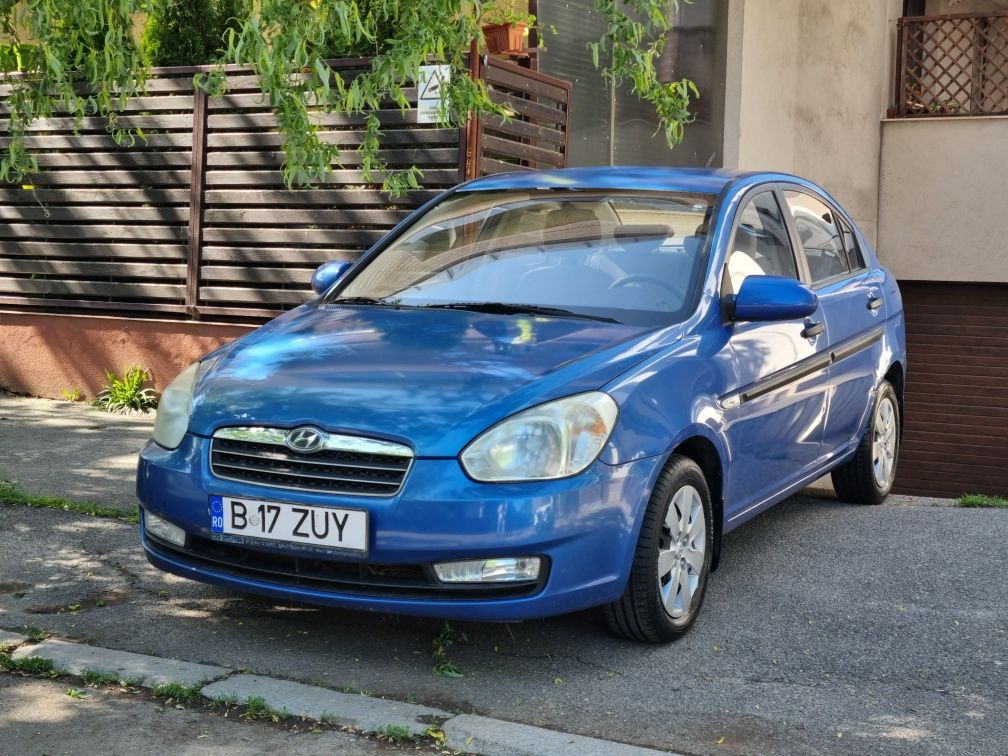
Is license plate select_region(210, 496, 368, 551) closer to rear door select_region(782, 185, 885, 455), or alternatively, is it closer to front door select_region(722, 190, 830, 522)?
front door select_region(722, 190, 830, 522)

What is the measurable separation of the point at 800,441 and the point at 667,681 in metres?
1.75

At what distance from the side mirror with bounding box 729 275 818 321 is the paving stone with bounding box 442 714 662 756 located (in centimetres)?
187

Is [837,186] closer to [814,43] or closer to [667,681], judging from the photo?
[814,43]

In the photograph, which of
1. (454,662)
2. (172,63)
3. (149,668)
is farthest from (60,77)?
(172,63)

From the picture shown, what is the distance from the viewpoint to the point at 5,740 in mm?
3645

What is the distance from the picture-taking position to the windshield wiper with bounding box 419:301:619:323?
4.75 meters

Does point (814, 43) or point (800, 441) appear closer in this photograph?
point (800, 441)

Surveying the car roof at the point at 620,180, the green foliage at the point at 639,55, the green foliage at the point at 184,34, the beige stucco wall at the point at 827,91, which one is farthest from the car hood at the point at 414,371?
the beige stucco wall at the point at 827,91

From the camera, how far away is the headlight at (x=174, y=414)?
4.38m

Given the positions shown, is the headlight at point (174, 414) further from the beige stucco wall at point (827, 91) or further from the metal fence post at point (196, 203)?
the beige stucco wall at point (827, 91)

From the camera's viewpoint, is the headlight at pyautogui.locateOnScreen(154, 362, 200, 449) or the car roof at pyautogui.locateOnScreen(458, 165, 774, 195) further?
the car roof at pyautogui.locateOnScreen(458, 165, 774, 195)

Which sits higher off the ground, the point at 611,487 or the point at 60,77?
the point at 60,77

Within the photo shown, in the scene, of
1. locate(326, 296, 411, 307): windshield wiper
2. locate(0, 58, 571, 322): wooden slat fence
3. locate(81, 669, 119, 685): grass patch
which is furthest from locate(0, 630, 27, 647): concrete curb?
locate(0, 58, 571, 322): wooden slat fence

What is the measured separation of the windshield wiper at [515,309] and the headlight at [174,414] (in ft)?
3.10
